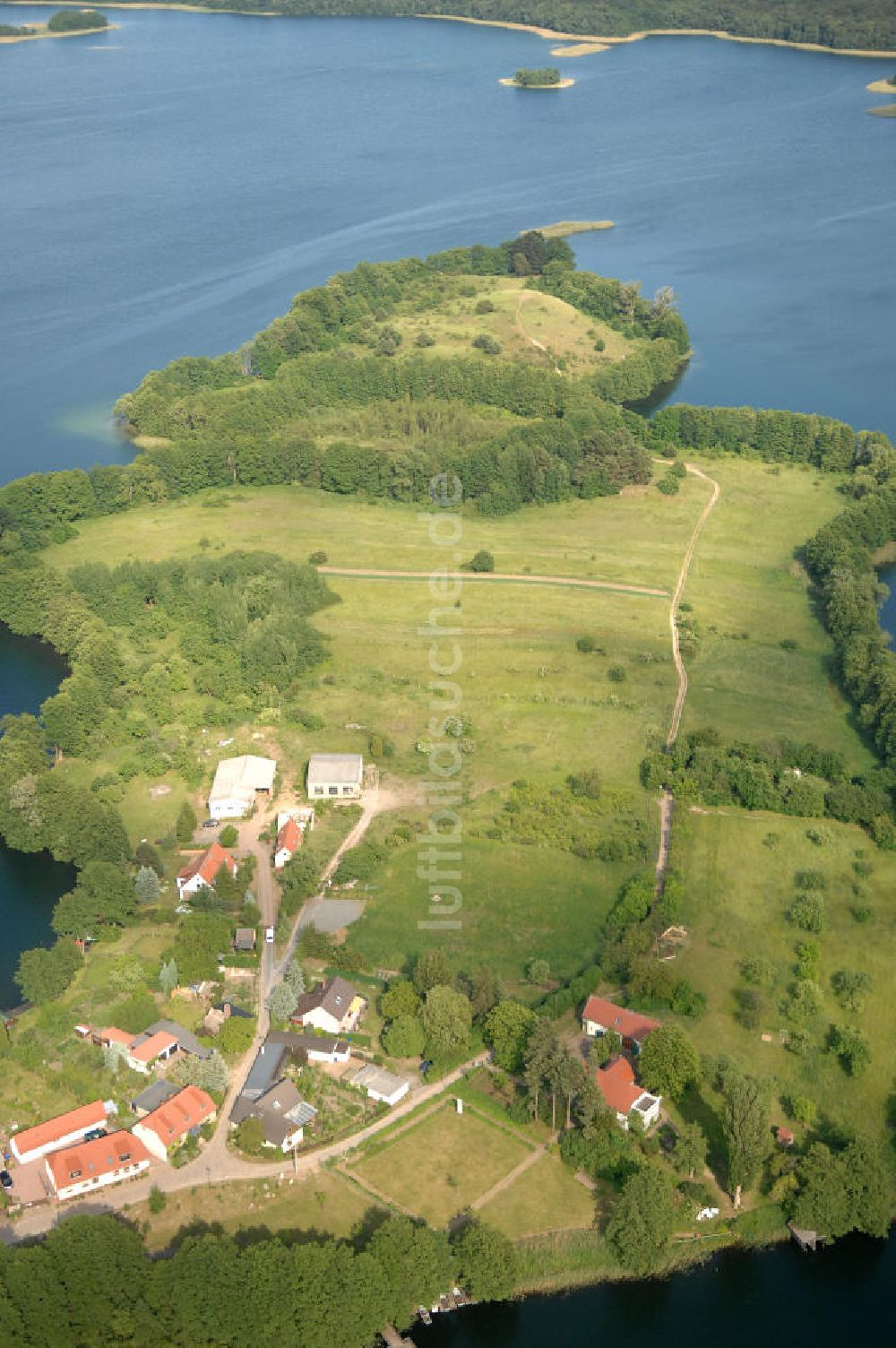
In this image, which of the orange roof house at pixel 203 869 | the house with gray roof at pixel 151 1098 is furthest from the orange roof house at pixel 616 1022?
the orange roof house at pixel 203 869

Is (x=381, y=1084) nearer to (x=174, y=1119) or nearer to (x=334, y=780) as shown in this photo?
(x=174, y=1119)

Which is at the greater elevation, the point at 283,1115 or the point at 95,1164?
the point at 283,1115

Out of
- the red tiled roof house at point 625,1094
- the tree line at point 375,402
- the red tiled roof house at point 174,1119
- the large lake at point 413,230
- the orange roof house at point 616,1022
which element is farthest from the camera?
the large lake at point 413,230

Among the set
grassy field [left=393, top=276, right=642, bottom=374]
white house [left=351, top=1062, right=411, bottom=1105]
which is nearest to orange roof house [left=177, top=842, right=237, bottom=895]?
white house [left=351, top=1062, right=411, bottom=1105]

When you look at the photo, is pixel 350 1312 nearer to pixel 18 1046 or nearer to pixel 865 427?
pixel 18 1046

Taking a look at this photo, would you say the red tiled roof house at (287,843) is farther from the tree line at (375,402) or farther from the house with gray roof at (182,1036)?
the tree line at (375,402)

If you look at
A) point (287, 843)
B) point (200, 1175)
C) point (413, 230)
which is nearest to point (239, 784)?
point (287, 843)
